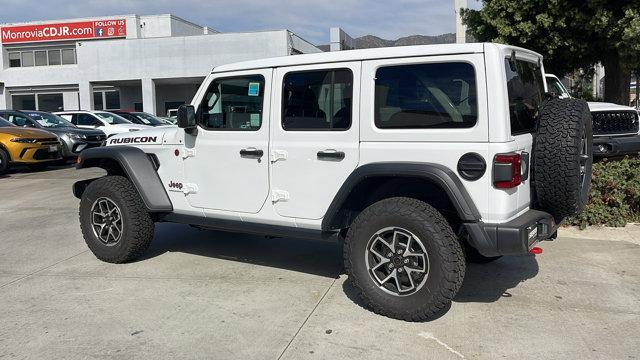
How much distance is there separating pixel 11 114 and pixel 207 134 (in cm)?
1304

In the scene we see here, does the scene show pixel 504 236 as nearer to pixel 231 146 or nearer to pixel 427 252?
pixel 427 252

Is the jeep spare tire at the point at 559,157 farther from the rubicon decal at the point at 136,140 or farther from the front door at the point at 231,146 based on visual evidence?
the rubicon decal at the point at 136,140

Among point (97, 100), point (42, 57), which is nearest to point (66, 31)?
point (42, 57)

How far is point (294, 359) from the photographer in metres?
3.51

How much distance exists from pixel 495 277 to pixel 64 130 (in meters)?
12.8

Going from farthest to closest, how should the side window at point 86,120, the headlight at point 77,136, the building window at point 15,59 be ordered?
1. the building window at point 15,59
2. the side window at point 86,120
3. the headlight at point 77,136

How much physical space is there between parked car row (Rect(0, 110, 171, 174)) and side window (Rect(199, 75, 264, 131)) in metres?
9.56

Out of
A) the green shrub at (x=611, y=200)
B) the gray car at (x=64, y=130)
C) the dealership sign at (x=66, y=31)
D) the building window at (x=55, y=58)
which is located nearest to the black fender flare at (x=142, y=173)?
the green shrub at (x=611, y=200)

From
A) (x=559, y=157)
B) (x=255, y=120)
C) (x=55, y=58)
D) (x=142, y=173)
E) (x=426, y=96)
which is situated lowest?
(x=142, y=173)

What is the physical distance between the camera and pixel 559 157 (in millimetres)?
3881

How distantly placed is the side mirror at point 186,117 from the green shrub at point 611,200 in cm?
445

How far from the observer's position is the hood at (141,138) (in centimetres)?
536

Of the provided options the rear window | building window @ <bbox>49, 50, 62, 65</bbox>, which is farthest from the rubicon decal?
building window @ <bbox>49, 50, 62, 65</bbox>

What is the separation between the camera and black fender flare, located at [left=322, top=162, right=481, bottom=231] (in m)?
3.73
